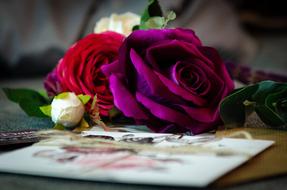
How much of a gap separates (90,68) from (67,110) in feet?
0.26

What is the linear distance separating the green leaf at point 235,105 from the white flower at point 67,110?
187mm

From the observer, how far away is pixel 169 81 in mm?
580

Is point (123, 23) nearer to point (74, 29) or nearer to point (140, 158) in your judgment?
point (140, 158)

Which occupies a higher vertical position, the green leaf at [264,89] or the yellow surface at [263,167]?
the green leaf at [264,89]

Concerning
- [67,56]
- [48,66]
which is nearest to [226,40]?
[48,66]

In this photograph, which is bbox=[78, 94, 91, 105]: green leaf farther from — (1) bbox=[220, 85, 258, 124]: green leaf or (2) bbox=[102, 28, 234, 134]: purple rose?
(1) bbox=[220, 85, 258, 124]: green leaf

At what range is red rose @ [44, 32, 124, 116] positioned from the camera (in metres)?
0.67

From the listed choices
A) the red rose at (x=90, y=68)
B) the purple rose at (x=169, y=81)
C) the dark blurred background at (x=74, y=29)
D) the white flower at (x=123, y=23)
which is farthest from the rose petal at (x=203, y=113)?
the dark blurred background at (x=74, y=29)

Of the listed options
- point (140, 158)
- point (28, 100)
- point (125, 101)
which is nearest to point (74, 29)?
point (28, 100)

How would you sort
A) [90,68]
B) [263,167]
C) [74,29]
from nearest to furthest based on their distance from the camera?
[263,167] → [90,68] → [74,29]

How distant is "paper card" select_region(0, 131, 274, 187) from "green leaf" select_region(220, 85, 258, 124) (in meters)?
0.05

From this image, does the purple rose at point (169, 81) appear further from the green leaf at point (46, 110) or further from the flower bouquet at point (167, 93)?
the green leaf at point (46, 110)

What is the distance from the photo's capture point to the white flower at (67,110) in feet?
2.06

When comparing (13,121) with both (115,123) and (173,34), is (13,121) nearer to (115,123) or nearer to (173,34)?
(115,123)
